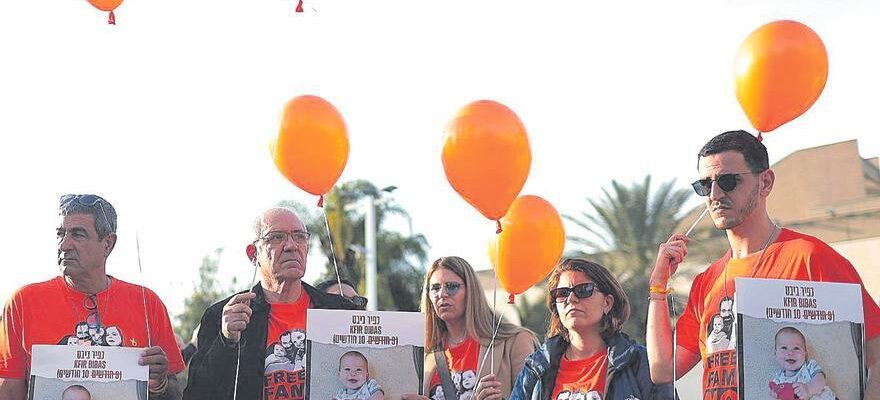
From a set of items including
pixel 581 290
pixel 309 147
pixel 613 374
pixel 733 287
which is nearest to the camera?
pixel 733 287

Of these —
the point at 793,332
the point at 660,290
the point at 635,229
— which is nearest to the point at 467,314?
the point at 660,290

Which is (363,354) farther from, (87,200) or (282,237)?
(87,200)

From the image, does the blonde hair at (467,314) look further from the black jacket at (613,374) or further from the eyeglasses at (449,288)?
the black jacket at (613,374)

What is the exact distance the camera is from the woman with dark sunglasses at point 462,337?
6.13m

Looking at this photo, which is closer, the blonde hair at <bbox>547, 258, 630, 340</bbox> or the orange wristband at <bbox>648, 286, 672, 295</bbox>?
the orange wristband at <bbox>648, 286, 672, 295</bbox>

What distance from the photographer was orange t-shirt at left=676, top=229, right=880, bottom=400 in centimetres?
457

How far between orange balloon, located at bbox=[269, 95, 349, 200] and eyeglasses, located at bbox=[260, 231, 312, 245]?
898 millimetres

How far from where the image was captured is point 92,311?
550 cm

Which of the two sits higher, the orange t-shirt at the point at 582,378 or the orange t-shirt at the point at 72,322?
the orange t-shirt at the point at 72,322

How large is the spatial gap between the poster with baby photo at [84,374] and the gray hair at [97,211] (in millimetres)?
598

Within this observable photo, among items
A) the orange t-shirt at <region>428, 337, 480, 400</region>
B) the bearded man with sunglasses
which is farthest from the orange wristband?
the orange t-shirt at <region>428, 337, 480, 400</region>

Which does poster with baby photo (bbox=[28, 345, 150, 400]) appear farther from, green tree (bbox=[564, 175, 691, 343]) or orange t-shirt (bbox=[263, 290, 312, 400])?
green tree (bbox=[564, 175, 691, 343])

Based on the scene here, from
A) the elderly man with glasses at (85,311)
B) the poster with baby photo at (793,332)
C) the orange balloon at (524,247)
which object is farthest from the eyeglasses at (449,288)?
the poster with baby photo at (793,332)

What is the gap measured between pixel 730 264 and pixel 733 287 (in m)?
0.12
